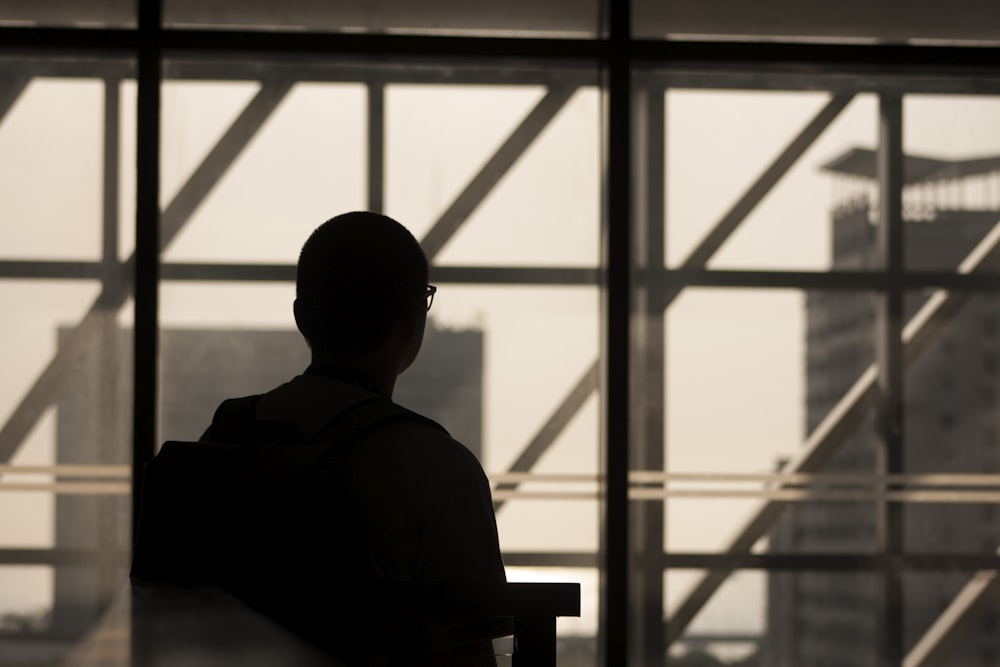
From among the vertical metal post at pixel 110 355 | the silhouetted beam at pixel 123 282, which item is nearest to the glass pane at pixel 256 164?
the silhouetted beam at pixel 123 282

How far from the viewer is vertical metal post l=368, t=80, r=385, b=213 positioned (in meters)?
2.65

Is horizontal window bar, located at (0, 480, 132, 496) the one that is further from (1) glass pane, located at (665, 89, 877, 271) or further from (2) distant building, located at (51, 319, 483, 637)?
(1) glass pane, located at (665, 89, 877, 271)

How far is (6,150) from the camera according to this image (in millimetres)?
2637

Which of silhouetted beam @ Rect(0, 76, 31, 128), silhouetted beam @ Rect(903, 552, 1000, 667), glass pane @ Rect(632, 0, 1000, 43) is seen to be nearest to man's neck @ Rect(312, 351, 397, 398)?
glass pane @ Rect(632, 0, 1000, 43)

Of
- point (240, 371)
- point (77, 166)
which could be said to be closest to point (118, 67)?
point (77, 166)

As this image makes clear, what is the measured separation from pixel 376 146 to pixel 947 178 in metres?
1.48

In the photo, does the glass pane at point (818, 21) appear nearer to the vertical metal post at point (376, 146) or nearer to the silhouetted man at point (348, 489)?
the vertical metal post at point (376, 146)

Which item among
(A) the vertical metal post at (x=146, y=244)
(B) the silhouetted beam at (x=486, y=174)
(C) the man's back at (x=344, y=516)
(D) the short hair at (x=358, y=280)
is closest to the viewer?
(C) the man's back at (x=344, y=516)

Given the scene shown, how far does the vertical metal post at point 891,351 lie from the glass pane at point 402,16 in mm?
816

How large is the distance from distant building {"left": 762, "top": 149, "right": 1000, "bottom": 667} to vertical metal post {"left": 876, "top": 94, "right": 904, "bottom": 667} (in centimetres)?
2

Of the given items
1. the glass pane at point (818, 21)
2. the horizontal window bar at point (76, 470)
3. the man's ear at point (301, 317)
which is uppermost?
the glass pane at point (818, 21)

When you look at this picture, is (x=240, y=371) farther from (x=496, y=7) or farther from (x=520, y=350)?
(x=496, y=7)

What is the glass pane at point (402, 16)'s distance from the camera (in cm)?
263

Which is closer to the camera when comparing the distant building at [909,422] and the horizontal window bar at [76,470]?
the horizontal window bar at [76,470]
